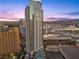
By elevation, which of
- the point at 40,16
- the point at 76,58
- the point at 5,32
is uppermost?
the point at 40,16

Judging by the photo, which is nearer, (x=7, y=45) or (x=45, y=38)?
(x=7, y=45)

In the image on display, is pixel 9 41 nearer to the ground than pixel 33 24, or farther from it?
nearer to the ground

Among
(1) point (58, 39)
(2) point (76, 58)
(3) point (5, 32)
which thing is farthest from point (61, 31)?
(3) point (5, 32)

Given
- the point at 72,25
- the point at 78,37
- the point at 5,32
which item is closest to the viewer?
the point at 72,25

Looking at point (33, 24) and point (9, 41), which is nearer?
point (33, 24)

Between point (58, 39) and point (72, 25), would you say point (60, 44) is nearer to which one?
point (58, 39)

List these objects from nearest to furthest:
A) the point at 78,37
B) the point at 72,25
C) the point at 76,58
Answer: the point at 76,58, the point at 72,25, the point at 78,37
